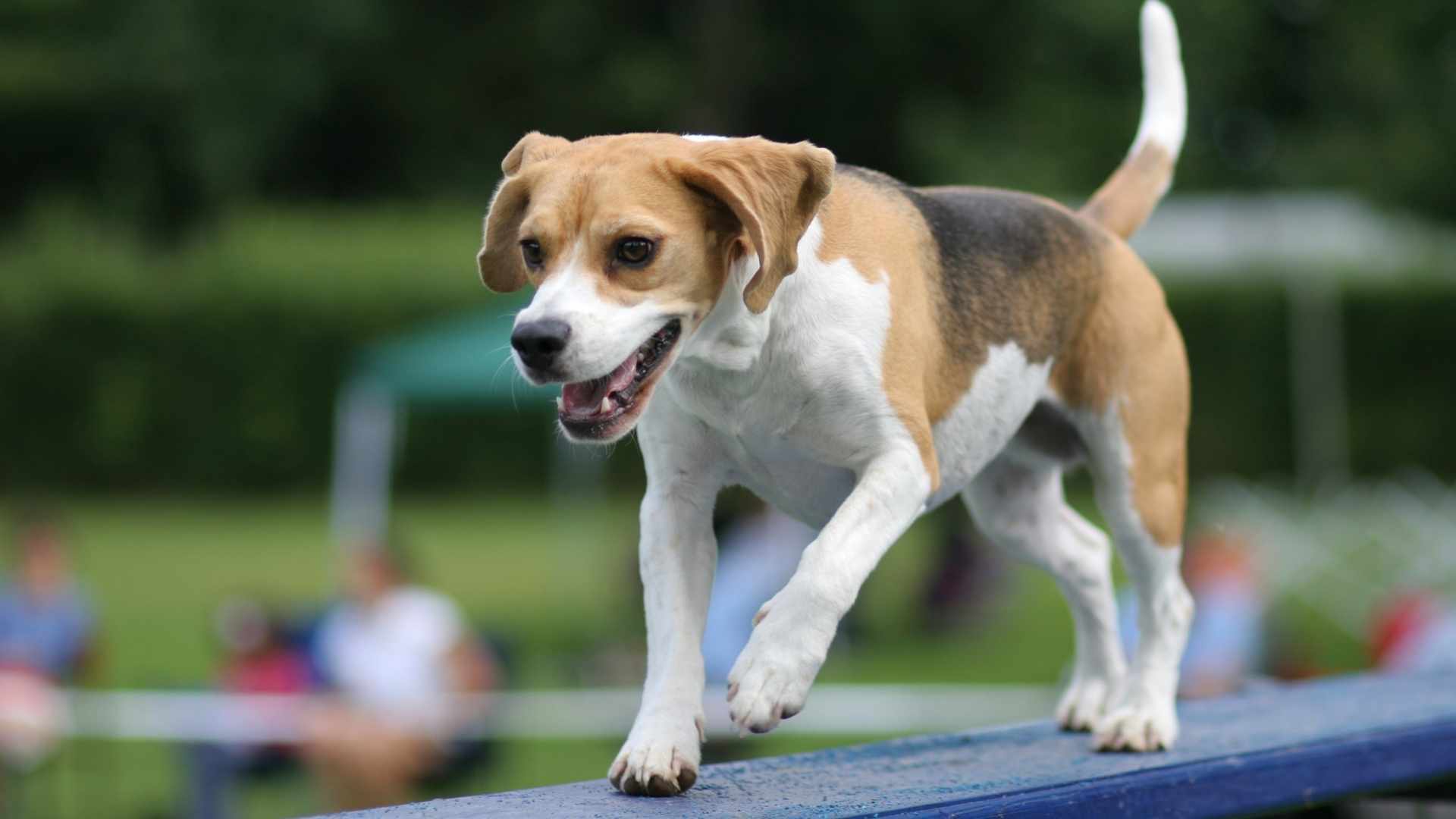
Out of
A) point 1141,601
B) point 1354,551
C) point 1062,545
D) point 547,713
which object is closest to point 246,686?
point 547,713

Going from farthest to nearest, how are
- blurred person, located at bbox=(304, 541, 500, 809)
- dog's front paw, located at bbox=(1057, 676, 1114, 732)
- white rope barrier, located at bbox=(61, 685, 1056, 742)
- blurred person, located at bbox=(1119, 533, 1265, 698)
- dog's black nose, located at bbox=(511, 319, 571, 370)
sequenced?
blurred person, located at bbox=(1119, 533, 1265, 698) → white rope barrier, located at bbox=(61, 685, 1056, 742) → blurred person, located at bbox=(304, 541, 500, 809) → dog's front paw, located at bbox=(1057, 676, 1114, 732) → dog's black nose, located at bbox=(511, 319, 571, 370)

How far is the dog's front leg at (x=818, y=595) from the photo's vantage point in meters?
3.09

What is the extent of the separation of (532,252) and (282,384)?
88.4 ft

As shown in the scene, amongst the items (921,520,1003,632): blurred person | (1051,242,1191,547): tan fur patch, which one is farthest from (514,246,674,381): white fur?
(921,520,1003,632): blurred person

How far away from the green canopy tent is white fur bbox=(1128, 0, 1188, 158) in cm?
835

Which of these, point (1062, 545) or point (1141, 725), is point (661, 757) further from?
point (1062, 545)

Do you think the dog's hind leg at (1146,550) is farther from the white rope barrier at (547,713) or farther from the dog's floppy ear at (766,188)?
the white rope barrier at (547,713)

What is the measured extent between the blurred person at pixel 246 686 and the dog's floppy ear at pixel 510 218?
649 centimetres

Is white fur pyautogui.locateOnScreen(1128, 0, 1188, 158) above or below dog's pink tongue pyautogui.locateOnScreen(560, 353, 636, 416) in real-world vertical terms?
above

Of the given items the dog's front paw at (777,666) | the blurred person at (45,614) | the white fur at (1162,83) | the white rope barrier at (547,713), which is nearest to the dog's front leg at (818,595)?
the dog's front paw at (777,666)

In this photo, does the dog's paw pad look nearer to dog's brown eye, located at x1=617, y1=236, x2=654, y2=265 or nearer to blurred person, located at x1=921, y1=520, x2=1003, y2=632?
dog's brown eye, located at x1=617, y1=236, x2=654, y2=265

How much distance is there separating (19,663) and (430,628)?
2.29 meters

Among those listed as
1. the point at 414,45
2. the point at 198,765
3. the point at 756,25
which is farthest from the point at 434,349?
the point at 414,45

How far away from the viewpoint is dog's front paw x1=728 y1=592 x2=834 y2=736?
10.1ft
